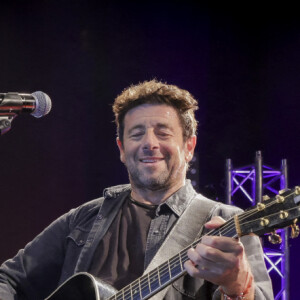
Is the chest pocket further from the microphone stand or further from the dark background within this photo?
the dark background

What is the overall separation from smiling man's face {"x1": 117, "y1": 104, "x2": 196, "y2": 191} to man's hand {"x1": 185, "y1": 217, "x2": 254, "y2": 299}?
0.84 m

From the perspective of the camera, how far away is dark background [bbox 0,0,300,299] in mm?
5898

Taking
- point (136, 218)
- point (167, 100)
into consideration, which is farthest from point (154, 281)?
point (167, 100)

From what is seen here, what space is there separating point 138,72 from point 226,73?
158 centimetres

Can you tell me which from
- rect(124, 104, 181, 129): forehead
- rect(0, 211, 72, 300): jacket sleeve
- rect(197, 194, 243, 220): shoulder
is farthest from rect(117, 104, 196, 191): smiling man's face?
rect(0, 211, 72, 300): jacket sleeve

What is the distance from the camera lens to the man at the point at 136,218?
99.2 inches

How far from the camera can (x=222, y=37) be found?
303 inches

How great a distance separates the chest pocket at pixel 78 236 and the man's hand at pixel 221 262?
100 centimetres

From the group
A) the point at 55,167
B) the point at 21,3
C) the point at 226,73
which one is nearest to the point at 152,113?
the point at 55,167

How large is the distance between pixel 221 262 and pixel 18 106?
38.5 inches

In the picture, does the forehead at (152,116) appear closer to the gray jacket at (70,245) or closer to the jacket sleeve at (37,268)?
the gray jacket at (70,245)

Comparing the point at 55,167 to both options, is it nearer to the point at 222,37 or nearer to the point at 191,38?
the point at 191,38

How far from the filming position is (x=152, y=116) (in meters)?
2.83

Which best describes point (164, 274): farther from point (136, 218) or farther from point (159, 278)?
point (136, 218)
